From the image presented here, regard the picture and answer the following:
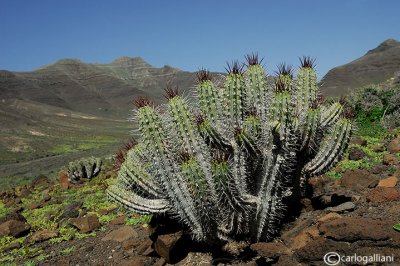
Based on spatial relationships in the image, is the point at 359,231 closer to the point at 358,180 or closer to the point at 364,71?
the point at 358,180

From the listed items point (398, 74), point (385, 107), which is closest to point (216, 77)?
point (385, 107)

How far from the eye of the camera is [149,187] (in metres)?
5.95

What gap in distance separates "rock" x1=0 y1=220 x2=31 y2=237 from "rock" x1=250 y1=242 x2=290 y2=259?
19.8 ft

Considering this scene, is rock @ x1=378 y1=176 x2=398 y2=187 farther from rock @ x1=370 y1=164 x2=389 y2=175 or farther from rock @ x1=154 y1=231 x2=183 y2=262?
rock @ x1=154 y1=231 x2=183 y2=262

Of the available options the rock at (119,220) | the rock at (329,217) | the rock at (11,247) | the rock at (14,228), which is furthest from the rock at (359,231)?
the rock at (14,228)

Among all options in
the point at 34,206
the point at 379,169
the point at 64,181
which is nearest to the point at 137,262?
the point at 379,169

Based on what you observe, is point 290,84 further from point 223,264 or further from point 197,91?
point 223,264

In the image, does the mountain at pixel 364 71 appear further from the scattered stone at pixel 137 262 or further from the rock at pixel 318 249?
the rock at pixel 318 249

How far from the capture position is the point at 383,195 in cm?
604

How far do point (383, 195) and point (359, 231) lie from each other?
1.88 m

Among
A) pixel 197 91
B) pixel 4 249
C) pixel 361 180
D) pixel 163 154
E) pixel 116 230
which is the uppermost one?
pixel 197 91

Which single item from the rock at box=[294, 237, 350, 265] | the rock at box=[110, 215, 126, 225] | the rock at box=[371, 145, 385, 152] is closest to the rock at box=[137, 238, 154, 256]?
the rock at box=[110, 215, 126, 225]

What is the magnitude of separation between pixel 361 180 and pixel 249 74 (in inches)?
115

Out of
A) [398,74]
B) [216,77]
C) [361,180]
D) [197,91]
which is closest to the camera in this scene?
[197,91]
